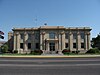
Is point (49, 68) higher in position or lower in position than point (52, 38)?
lower

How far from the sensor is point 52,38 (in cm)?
6750

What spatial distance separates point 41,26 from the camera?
225 ft

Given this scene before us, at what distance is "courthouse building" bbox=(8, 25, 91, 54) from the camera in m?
67.1

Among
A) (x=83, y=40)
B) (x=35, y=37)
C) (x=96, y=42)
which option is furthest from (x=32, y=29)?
(x=96, y=42)

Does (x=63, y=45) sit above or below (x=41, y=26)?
below

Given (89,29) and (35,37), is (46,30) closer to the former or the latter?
(35,37)

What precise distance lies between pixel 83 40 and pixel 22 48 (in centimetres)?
2093

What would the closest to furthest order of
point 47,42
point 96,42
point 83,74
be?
1. point 83,74
2. point 47,42
3. point 96,42

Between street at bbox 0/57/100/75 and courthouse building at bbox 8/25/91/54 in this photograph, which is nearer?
street at bbox 0/57/100/75

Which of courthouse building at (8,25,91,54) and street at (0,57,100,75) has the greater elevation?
courthouse building at (8,25,91,54)

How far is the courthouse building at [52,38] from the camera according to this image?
67062mm

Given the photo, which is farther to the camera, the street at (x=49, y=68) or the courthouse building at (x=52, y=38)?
the courthouse building at (x=52, y=38)

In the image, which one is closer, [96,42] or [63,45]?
[63,45]

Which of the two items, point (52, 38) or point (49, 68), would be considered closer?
point (49, 68)
